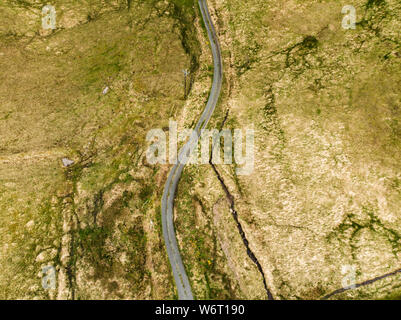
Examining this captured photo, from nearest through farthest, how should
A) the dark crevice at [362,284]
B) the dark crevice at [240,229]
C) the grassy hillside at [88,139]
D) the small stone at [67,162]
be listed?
the dark crevice at [362,284] < the dark crevice at [240,229] < the grassy hillside at [88,139] < the small stone at [67,162]

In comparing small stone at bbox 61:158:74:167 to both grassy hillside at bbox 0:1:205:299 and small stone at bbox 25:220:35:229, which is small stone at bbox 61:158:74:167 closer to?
grassy hillside at bbox 0:1:205:299

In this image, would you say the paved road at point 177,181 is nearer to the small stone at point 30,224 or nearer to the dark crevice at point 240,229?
the dark crevice at point 240,229

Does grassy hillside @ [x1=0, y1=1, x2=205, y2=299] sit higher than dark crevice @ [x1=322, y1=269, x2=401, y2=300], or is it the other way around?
grassy hillside @ [x1=0, y1=1, x2=205, y2=299]

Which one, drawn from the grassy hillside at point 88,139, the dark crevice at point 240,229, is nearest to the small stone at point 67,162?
the grassy hillside at point 88,139

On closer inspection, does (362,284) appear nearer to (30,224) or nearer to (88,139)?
(88,139)

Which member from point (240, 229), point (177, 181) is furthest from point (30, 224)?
point (240, 229)

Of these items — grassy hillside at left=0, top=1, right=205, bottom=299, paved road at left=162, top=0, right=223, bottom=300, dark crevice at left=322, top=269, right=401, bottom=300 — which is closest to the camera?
dark crevice at left=322, top=269, right=401, bottom=300

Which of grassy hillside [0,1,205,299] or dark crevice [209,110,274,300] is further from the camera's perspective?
grassy hillside [0,1,205,299]

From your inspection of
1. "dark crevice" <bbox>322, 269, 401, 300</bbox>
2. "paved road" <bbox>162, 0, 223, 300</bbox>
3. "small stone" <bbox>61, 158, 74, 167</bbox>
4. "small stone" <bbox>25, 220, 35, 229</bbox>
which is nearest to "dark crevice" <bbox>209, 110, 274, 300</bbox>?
"paved road" <bbox>162, 0, 223, 300</bbox>
